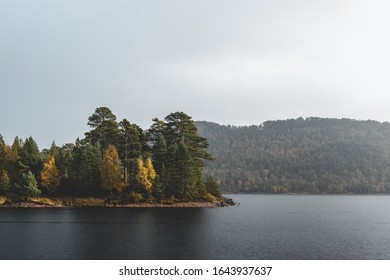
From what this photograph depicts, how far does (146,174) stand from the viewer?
10762 cm

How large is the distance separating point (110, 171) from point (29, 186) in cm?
2113

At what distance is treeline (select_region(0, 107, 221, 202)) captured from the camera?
109 m

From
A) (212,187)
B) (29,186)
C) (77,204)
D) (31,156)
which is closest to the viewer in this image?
(29,186)

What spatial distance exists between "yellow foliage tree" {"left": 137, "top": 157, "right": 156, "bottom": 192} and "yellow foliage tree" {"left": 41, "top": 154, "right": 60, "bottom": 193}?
2359cm

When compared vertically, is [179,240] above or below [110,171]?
below

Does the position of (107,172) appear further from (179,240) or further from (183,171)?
(179,240)

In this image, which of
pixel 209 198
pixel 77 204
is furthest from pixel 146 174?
pixel 209 198

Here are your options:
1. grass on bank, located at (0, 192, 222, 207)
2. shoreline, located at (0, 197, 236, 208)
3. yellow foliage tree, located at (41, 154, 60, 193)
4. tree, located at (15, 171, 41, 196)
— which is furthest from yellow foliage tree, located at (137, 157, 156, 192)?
tree, located at (15, 171, 41, 196)

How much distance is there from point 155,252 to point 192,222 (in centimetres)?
2954

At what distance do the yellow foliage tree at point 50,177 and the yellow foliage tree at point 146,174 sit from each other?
23.6 meters

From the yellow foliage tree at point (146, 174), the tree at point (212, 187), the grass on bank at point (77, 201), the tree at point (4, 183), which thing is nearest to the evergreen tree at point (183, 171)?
the grass on bank at point (77, 201)
